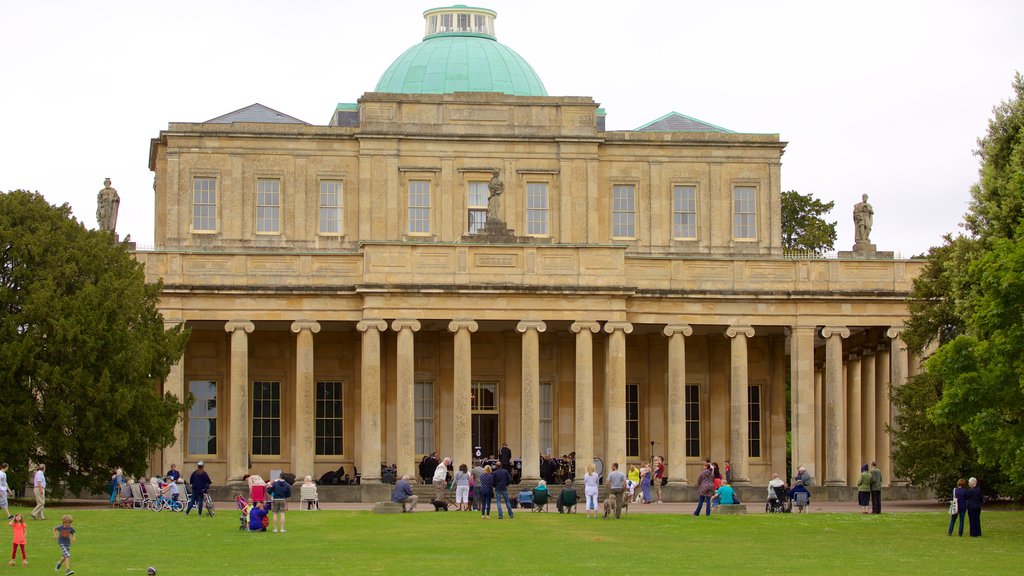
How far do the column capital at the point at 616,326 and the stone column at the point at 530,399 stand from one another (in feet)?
7.16

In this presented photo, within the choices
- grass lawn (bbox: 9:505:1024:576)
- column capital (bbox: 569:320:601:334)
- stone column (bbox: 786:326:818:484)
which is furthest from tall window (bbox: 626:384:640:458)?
grass lawn (bbox: 9:505:1024:576)

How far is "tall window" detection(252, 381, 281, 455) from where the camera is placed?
66.4 m

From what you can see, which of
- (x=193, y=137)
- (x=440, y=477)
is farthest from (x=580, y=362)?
(x=193, y=137)

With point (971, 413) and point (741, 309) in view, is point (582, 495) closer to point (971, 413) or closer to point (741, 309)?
point (741, 309)

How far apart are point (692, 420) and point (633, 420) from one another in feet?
7.24

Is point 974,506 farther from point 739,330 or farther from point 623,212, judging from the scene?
point 623,212

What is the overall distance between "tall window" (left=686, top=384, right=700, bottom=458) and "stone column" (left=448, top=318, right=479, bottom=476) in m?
10.1

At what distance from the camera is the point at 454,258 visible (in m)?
61.8

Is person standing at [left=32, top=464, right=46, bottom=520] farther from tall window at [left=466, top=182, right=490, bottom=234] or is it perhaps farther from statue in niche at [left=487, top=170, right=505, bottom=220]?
tall window at [left=466, top=182, right=490, bottom=234]

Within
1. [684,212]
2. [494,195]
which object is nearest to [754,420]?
[684,212]

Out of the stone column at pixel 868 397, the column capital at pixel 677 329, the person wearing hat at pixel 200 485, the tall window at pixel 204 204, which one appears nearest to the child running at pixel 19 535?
the person wearing hat at pixel 200 485

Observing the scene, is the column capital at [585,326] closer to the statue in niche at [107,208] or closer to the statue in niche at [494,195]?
the statue in niche at [494,195]

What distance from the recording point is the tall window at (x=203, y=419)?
65875 mm

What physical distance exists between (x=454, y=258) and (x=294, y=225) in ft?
27.3
